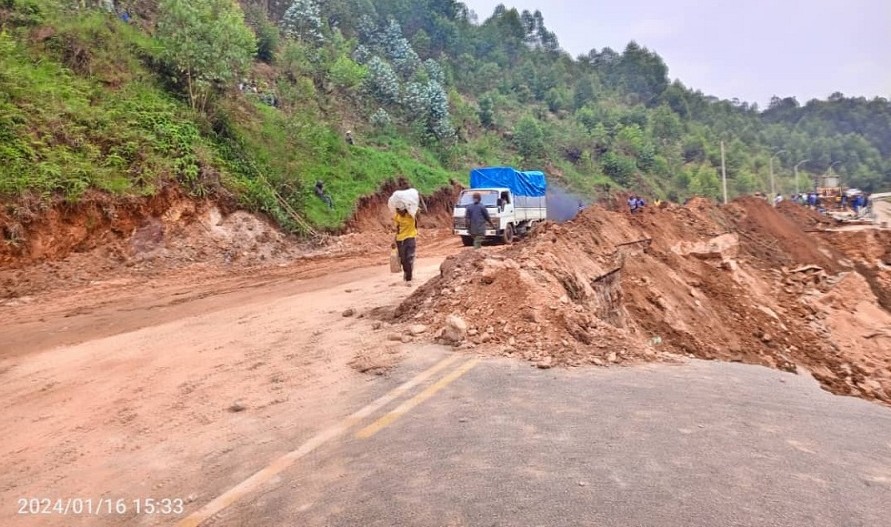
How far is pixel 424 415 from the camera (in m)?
4.79

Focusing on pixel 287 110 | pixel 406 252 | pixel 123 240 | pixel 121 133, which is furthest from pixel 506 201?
pixel 123 240

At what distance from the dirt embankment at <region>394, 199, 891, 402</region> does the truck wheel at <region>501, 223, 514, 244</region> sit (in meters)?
4.55

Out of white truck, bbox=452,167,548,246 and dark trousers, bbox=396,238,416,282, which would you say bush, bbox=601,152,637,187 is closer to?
white truck, bbox=452,167,548,246

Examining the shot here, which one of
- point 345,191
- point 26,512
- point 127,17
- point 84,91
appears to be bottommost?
point 26,512

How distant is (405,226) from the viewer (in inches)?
442

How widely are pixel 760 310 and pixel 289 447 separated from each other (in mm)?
12485

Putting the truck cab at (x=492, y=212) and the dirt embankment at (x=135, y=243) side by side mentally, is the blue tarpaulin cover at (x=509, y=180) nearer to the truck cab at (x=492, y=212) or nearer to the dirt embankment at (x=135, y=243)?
the truck cab at (x=492, y=212)

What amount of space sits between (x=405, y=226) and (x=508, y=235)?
11920mm

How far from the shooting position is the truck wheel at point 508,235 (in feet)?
73.1

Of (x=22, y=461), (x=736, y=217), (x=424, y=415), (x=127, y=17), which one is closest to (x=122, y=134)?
(x=127, y=17)

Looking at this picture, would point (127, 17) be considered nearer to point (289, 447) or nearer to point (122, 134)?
point (122, 134)

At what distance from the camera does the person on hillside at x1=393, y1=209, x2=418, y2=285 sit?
11.2 metres

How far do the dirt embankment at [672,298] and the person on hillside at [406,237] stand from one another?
189cm

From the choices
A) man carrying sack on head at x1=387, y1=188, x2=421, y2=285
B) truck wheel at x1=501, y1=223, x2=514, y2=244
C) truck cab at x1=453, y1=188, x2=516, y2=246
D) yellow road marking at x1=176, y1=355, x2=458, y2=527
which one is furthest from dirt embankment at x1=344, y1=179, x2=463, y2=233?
yellow road marking at x1=176, y1=355, x2=458, y2=527
